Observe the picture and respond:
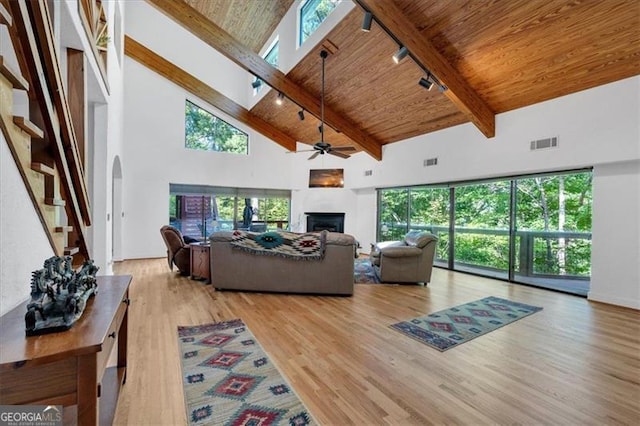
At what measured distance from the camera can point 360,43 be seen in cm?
485

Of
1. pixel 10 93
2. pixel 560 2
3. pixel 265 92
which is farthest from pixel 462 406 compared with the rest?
pixel 265 92

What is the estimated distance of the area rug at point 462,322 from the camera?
290 centimetres

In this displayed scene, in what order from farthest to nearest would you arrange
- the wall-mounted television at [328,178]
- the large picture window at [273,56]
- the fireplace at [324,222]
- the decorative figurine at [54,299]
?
the fireplace at [324,222] < the wall-mounted television at [328,178] < the large picture window at [273,56] < the decorative figurine at [54,299]

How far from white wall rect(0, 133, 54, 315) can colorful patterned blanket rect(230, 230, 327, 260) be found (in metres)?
2.81

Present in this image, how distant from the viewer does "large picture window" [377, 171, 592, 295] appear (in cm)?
468

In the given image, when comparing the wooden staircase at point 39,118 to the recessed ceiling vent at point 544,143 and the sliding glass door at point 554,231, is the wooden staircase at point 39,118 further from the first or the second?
the sliding glass door at point 554,231

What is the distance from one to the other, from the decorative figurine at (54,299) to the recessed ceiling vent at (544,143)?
18.9 feet

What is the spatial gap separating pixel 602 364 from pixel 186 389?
3.26m

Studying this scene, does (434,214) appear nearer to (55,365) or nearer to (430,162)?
(430,162)

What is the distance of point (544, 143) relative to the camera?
459 cm

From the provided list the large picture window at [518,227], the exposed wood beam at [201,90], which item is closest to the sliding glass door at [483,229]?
the large picture window at [518,227]

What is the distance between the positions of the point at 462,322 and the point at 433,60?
3656 mm

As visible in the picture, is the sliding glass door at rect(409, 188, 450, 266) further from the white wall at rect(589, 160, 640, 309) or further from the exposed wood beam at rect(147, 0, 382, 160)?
the white wall at rect(589, 160, 640, 309)

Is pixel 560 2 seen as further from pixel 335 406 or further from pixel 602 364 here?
pixel 335 406
